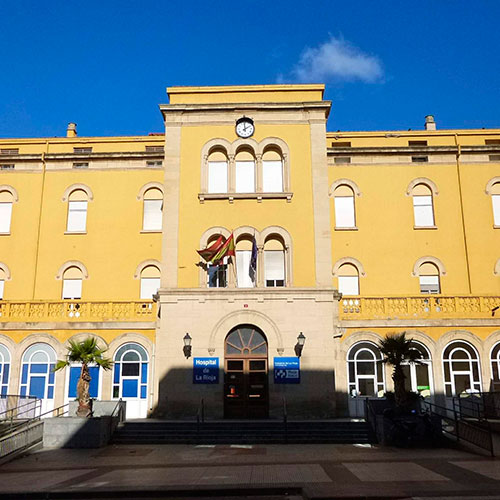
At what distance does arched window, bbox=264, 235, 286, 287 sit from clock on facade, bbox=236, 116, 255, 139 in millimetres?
4861

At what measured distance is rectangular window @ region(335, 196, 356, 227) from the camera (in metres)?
28.0

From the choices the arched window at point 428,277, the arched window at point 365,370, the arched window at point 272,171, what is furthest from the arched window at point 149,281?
the arched window at point 428,277

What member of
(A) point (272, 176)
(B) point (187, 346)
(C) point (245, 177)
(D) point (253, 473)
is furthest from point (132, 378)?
(D) point (253, 473)

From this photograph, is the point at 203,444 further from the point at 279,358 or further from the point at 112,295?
the point at 112,295

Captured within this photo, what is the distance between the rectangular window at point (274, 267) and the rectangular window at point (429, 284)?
283 inches

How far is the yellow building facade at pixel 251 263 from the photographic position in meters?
23.4

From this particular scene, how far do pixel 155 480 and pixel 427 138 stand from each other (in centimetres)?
2448

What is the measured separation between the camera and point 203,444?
1925cm

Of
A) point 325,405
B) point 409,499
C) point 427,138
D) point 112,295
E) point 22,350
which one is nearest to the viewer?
point 409,499

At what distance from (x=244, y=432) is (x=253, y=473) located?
260 inches

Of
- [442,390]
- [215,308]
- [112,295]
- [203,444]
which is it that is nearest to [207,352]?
[215,308]

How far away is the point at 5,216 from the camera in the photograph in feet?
95.0

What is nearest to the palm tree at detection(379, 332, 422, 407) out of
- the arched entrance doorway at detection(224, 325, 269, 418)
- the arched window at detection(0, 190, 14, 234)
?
the arched entrance doorway at detection(224, 325, 269, 418)

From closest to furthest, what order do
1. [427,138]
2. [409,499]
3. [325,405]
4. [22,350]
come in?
[409,499]
[325,405]
[22,350]
[427,138]
